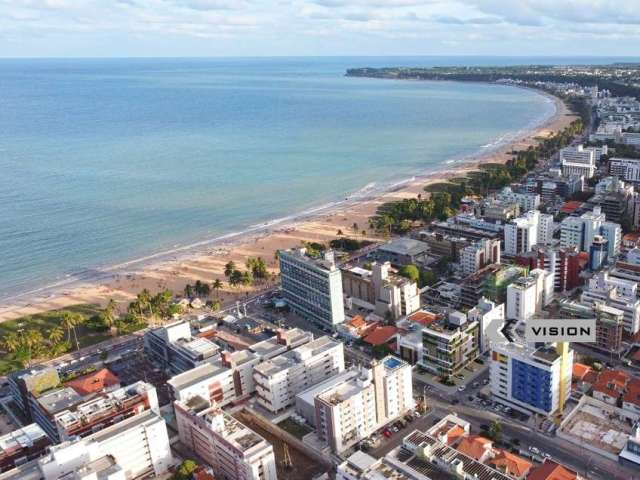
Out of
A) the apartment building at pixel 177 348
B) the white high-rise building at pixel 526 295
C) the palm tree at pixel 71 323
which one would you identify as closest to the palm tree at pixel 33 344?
the palm tree at pixel 71 323

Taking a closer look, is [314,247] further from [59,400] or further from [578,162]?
[578,162]

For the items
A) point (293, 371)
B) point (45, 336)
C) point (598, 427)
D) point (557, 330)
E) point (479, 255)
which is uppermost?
point (557, 330)

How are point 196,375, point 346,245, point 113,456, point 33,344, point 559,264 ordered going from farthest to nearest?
1. point 346,245
2. point 559,264
3. point 33,344
4. point 196,375
5. point 113,456

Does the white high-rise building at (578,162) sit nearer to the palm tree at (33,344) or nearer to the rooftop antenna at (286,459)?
the rooftop antenna at (286,459)

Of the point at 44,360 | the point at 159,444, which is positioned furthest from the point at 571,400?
the point at 44,360

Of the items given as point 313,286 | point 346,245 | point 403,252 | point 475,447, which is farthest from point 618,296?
point 346,245

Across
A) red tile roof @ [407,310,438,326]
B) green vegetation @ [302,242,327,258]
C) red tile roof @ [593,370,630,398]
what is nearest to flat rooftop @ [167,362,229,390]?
red tile roof @ [407,310,438,326]
